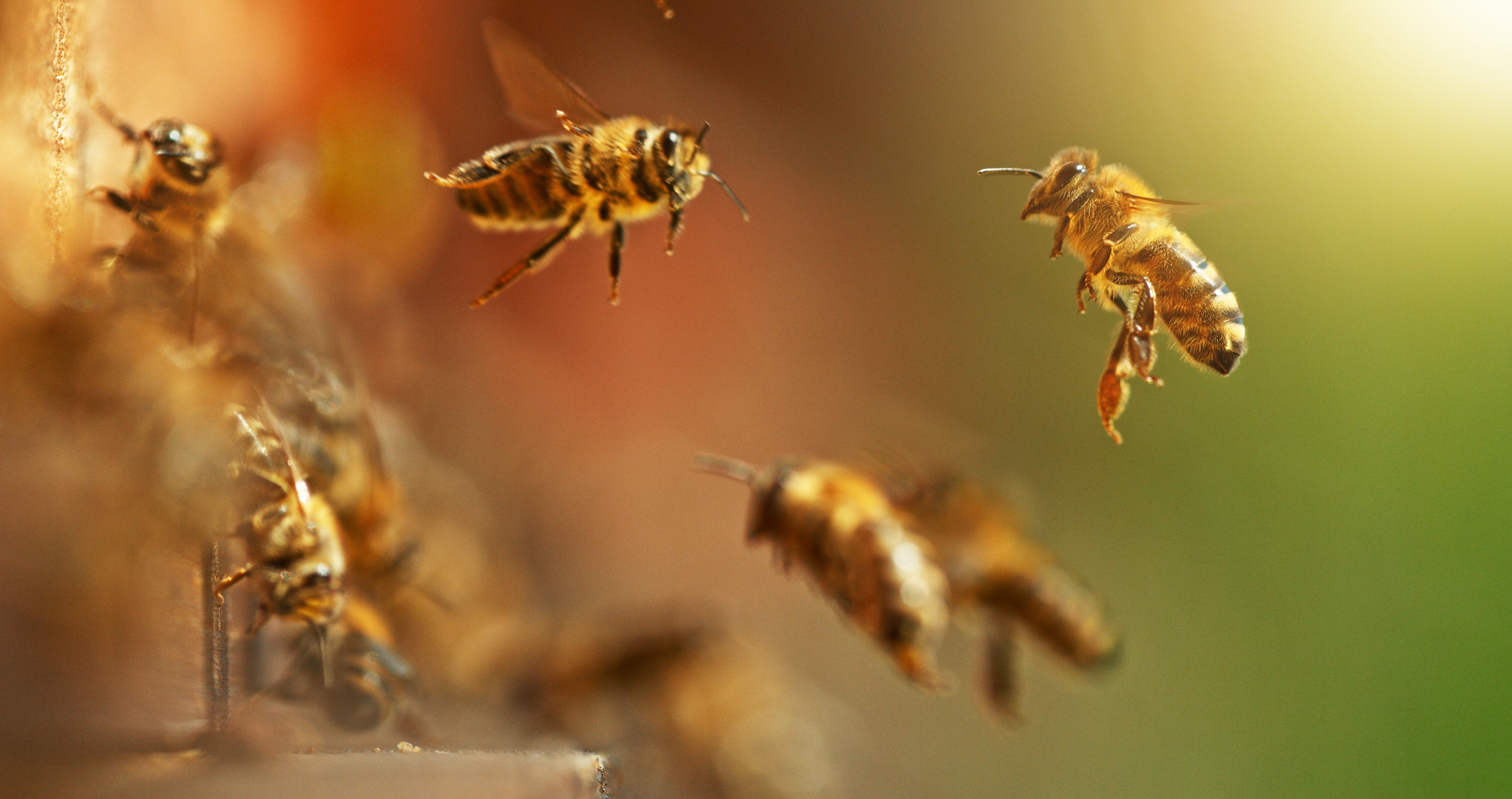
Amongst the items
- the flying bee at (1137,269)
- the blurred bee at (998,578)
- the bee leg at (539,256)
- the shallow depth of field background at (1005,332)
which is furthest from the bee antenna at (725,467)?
the flying bee at (1137,269)

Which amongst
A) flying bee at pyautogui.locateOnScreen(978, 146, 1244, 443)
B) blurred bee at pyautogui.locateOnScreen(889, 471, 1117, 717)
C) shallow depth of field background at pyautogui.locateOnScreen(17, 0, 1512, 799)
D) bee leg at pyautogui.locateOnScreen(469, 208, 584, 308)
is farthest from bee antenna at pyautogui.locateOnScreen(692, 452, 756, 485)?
flying bee at pyautogui.locateOnScreen(978, 146, 1244, 443)

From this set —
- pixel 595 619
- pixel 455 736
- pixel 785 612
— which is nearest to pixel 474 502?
pixel 595 619

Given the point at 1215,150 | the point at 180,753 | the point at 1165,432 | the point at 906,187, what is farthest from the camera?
the point at 906,187

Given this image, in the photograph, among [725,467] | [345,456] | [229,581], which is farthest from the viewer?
[725,467]

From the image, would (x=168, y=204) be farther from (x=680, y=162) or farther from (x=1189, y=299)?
(x=1189, y=299)

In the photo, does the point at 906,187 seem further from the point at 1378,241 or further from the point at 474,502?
the point at 474,502

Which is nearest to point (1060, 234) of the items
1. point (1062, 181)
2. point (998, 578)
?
point (1062, 181)

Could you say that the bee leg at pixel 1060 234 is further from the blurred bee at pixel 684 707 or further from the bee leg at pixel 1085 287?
the blurred bee at pixel 684 707
